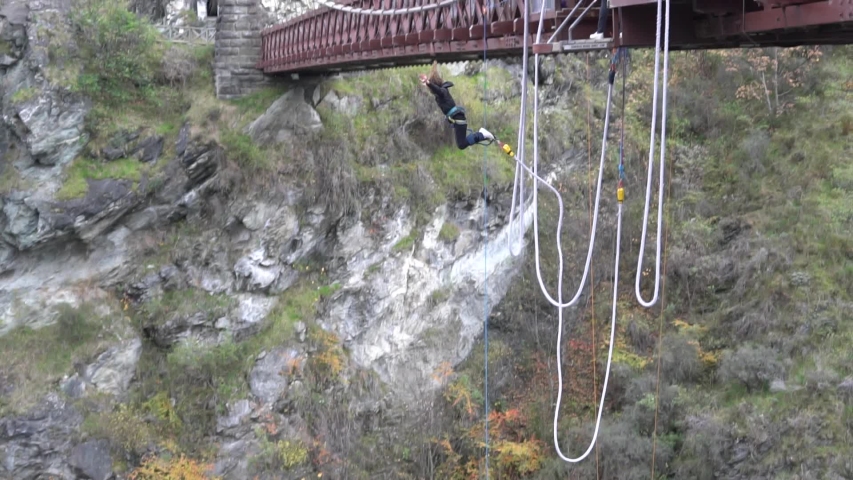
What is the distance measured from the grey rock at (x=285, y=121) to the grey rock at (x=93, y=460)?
7.35 m

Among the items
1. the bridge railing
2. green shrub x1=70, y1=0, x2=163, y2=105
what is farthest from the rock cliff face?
the bridge railing

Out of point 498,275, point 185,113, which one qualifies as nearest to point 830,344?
point 498,275

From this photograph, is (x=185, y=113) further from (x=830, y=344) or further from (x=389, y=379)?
(x=830, y=344)

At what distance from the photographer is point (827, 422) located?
13211mm

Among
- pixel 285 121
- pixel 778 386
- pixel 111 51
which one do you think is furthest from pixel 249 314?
pixel 778 386

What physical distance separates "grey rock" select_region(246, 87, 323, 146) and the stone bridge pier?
0.80 meters

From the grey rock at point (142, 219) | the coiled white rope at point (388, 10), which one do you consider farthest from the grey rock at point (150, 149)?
the coiled white rope at point (388, 10)

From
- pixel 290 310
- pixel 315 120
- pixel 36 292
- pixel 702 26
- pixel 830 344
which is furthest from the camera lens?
pixel 315 120

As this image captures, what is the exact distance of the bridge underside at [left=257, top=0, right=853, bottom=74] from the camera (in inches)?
261

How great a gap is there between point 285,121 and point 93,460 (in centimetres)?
839

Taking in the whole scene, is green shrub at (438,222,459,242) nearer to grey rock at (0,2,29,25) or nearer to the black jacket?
the black jacket

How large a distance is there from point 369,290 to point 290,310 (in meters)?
1.87

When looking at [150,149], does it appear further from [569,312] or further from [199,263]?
[569,312]

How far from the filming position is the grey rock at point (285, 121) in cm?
1794
